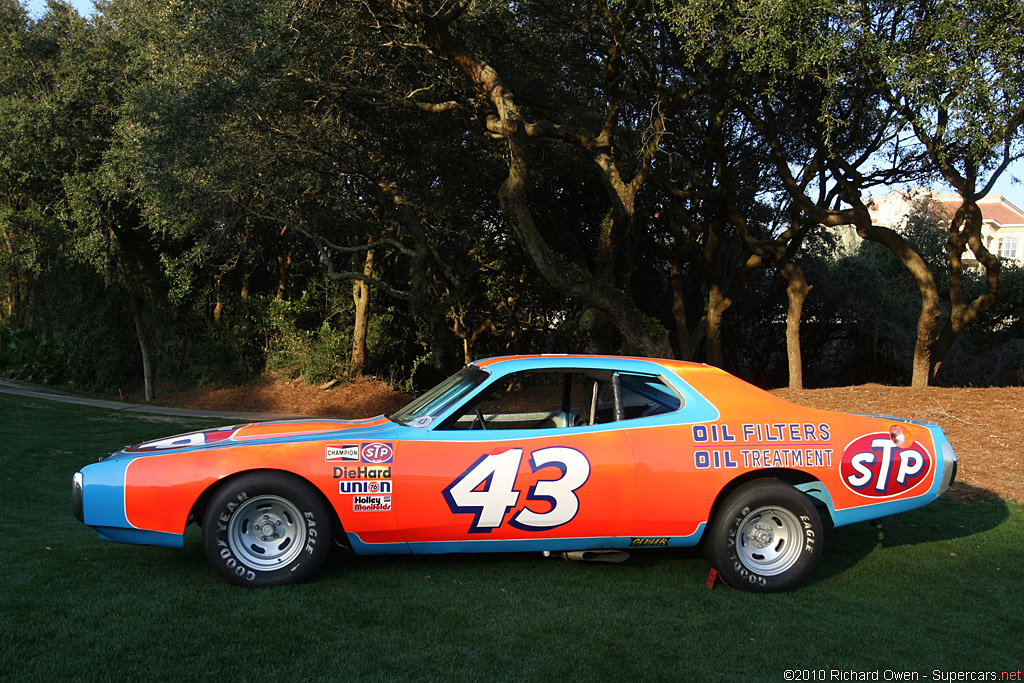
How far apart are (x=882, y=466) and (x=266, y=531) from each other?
392cm

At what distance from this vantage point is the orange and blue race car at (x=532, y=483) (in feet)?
15.8

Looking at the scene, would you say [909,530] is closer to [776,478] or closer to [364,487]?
[776,478]

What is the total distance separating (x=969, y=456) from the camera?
9227 millimetres

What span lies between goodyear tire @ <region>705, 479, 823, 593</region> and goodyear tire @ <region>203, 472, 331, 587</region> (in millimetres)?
2433

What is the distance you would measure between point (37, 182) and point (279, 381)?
734 cm

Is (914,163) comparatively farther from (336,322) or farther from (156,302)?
(156,302)

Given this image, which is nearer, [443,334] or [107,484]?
[107,484]

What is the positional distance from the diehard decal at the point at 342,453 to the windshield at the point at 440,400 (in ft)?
1.34

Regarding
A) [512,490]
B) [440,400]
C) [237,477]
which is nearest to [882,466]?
[512,490]

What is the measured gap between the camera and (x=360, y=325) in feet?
63.4

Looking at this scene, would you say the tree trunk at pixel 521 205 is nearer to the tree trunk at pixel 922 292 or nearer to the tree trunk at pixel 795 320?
the tree trunk at pixel 795 320

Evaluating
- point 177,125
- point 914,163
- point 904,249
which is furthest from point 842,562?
point 914,163

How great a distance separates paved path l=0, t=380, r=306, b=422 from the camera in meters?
16.6

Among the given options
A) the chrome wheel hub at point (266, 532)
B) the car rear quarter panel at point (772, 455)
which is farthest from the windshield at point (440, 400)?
the car rear quarter panel at point (772, 455)
